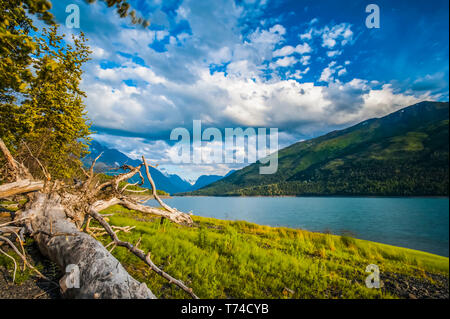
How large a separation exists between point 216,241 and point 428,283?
26.5 ft

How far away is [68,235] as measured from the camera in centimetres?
443

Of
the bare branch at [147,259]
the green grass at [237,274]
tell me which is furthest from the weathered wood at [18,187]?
the green grass at [237,274]

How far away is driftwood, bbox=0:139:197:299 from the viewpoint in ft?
10.3

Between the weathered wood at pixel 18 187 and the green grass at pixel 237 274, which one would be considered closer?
the green grass at pixel 237 274

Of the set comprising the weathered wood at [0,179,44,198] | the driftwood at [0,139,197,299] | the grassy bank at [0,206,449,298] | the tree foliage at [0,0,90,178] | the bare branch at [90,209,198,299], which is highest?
the tree foliage at [0,0,90,178]

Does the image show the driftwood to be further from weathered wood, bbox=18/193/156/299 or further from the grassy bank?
the grassy bank

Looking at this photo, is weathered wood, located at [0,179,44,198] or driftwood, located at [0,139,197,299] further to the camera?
weathered wood, located at [0,179,44,198]

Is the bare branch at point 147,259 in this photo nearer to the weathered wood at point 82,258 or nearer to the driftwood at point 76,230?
the driftwood at point 76,230

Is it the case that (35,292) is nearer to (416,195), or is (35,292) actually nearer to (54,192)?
(54,192)

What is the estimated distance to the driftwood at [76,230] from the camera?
10.3 feet

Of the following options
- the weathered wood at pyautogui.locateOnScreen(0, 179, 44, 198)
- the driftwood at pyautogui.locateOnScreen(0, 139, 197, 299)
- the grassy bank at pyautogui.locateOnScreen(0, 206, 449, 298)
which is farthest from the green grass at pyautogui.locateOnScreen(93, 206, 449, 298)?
the weathered wood at pyautogui.locateOnScreen(0, 179, 44, 198)

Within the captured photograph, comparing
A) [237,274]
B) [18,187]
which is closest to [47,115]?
[18,187]

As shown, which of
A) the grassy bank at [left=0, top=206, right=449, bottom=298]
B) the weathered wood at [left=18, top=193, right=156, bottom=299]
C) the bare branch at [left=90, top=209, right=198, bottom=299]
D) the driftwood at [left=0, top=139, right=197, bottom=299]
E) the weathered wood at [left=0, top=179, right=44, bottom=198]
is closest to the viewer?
the weathered wood at [left=18, top=193, right=156, bottom=299]
